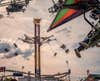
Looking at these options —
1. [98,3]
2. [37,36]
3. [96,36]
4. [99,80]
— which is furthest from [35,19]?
[98,3]

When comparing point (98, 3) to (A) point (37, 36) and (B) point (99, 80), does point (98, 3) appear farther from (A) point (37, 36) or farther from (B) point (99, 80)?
(A) point (37, 36)

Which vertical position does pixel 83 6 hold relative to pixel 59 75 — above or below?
above

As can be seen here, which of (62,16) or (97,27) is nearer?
(62,16)

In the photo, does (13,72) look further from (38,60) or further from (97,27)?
(97,27)

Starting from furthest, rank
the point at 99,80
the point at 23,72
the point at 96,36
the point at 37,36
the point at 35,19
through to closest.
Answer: the point at 23,72
the point at 37,36
the point at 35,19
the point at 99,80
the point at 96,36

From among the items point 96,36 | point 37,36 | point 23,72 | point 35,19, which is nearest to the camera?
point 96,36

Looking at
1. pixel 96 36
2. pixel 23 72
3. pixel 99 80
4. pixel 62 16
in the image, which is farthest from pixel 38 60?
pixel 62 16

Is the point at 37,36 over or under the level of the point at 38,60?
over

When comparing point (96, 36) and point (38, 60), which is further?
point (38, 60)

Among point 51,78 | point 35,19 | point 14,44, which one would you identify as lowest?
point 51,78
